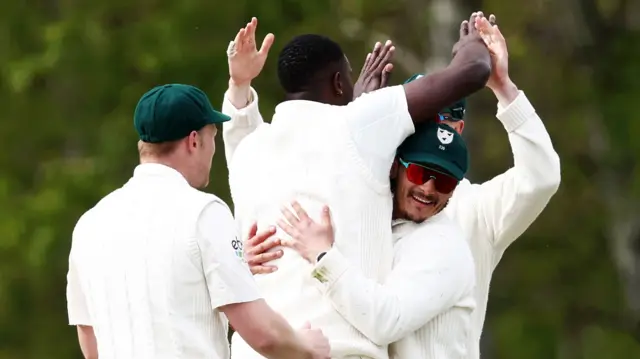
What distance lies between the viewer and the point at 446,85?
606 cm

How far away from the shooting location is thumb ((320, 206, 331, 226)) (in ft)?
19.8

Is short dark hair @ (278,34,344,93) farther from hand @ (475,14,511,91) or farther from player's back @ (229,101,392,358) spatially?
hand @ (475,14,511,91)

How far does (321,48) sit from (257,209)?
62 centimetres

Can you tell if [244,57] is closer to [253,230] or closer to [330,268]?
[253,230]

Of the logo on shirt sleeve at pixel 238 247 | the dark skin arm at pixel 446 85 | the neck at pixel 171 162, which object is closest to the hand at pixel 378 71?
the dark skin arm at pixel 446 85

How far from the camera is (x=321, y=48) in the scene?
20.9 feet

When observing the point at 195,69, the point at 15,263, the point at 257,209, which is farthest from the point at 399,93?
the point at 15,263

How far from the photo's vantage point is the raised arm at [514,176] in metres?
6.56

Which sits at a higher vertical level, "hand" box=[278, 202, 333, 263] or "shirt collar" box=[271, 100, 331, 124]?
"shirt collar" box=[271, 100, 331, 124]

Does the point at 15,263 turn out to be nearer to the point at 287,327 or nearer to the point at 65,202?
the point at 65,202

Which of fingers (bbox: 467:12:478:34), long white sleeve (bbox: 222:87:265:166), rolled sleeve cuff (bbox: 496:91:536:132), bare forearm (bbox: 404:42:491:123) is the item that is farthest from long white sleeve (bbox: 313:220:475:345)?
long white sleeve (bbox: 222:87:265:166)

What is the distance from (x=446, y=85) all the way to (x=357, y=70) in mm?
11074

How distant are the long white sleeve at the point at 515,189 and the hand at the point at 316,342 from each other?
3.78 feet

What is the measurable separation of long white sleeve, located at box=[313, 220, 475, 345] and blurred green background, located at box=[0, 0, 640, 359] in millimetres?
10039
